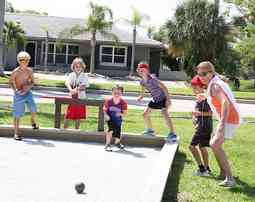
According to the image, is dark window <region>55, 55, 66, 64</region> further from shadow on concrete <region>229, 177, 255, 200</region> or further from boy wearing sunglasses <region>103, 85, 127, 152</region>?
shadow on concrete <region>229, 177, 255, 200</region>

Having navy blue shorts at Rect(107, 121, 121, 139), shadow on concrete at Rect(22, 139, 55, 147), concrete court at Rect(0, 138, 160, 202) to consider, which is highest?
navy blue shorts at Rect(107, 121, 121, 139)

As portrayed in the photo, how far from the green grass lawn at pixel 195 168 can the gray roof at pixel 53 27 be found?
1250 inches

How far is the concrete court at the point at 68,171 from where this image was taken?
594 centimetres

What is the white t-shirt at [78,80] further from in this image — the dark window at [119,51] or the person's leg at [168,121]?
the dark window at [119,51]

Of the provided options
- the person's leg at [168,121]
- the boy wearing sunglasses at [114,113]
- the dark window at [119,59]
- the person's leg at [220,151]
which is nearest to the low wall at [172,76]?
the dark window at [119,59]

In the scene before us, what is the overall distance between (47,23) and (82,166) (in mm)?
42325

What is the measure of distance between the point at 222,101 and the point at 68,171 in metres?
2.17

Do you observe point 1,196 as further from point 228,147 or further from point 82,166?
point 228,147

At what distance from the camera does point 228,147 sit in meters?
9.91

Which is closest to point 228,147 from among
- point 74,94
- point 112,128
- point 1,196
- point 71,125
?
point 112,128

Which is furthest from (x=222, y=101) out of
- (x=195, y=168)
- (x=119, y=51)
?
(x=119, y=51)

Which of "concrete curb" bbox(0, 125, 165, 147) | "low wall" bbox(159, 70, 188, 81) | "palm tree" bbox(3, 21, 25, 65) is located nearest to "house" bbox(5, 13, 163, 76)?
"low wall" bbox(159, 70, 188, 81)

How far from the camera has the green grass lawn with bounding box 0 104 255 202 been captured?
6289 mm

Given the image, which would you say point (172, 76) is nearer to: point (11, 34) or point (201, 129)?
point (11, 34)
